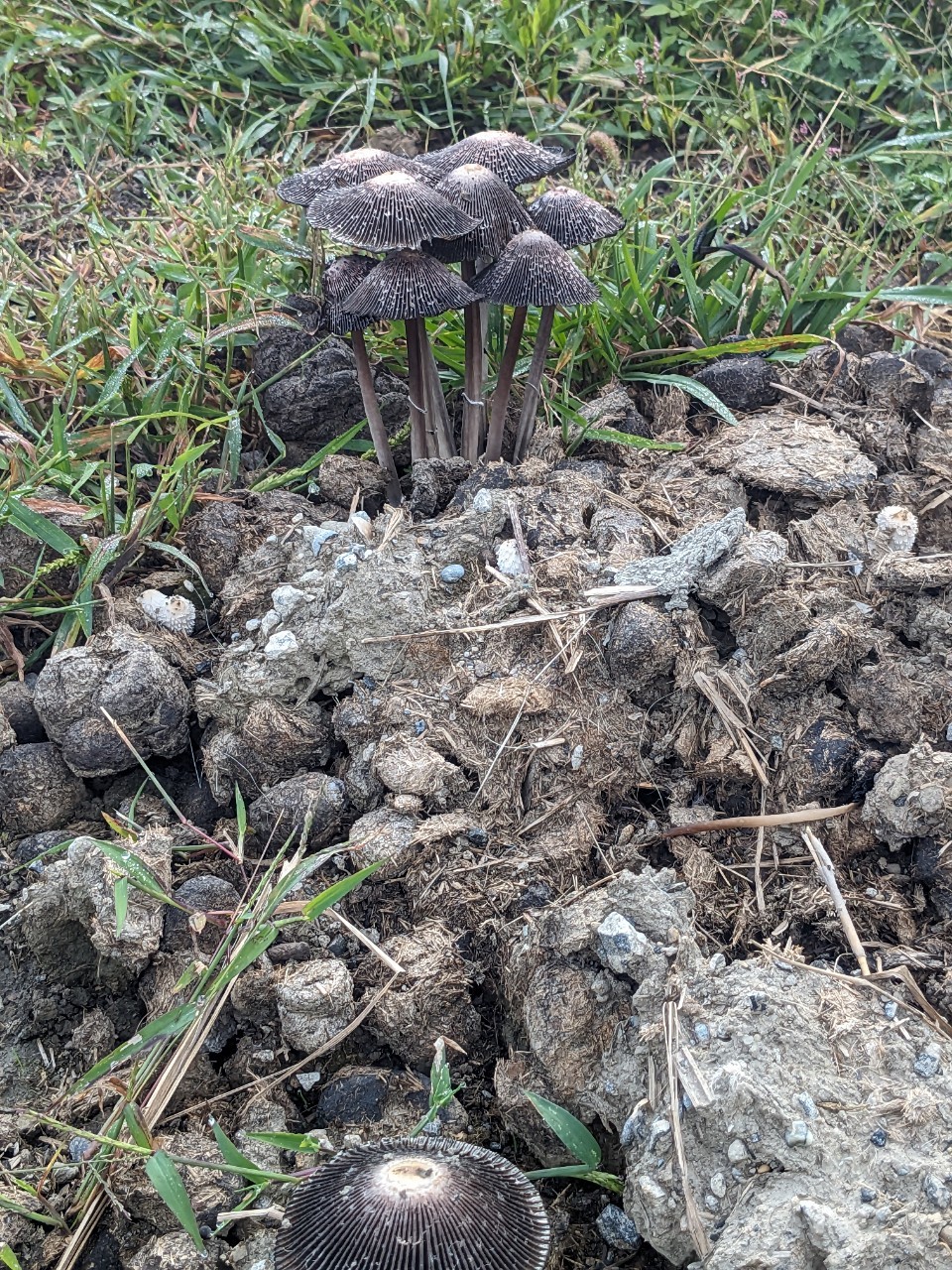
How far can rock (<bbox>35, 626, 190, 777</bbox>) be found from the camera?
240cm

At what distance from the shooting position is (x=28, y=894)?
2.20m

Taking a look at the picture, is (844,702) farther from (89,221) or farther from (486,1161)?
(89,221)

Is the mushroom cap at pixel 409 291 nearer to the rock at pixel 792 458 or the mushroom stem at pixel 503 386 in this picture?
the mushroom stem at pixel 503 386

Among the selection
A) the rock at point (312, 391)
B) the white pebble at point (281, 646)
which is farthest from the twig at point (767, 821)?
the rock at point (312, 391)

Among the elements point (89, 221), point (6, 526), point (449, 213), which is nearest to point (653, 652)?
point (449, 213)

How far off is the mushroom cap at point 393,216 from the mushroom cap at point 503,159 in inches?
9.6

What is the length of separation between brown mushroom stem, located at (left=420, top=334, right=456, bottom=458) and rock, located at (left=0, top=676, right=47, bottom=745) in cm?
122

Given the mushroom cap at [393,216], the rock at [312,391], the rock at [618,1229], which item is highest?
the mushroom cap at [393,216]

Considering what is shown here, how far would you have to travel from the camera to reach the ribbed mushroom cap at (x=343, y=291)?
2.65m

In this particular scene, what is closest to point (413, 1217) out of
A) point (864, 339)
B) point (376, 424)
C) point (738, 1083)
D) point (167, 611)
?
point (738, 1083)

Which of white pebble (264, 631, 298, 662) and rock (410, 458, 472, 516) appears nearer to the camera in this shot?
white pebble (264, 631, 298, 662)

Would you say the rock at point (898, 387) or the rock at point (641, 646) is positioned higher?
the rock at point (898, 387)

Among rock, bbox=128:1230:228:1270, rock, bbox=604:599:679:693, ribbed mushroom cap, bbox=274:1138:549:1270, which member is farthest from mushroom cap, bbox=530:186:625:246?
rock, bbox=128:1230:228:1270

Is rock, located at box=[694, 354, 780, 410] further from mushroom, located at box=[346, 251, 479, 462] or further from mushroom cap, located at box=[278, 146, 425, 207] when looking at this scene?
mushroom cap, located at box=[278, 146, 425, 207]
